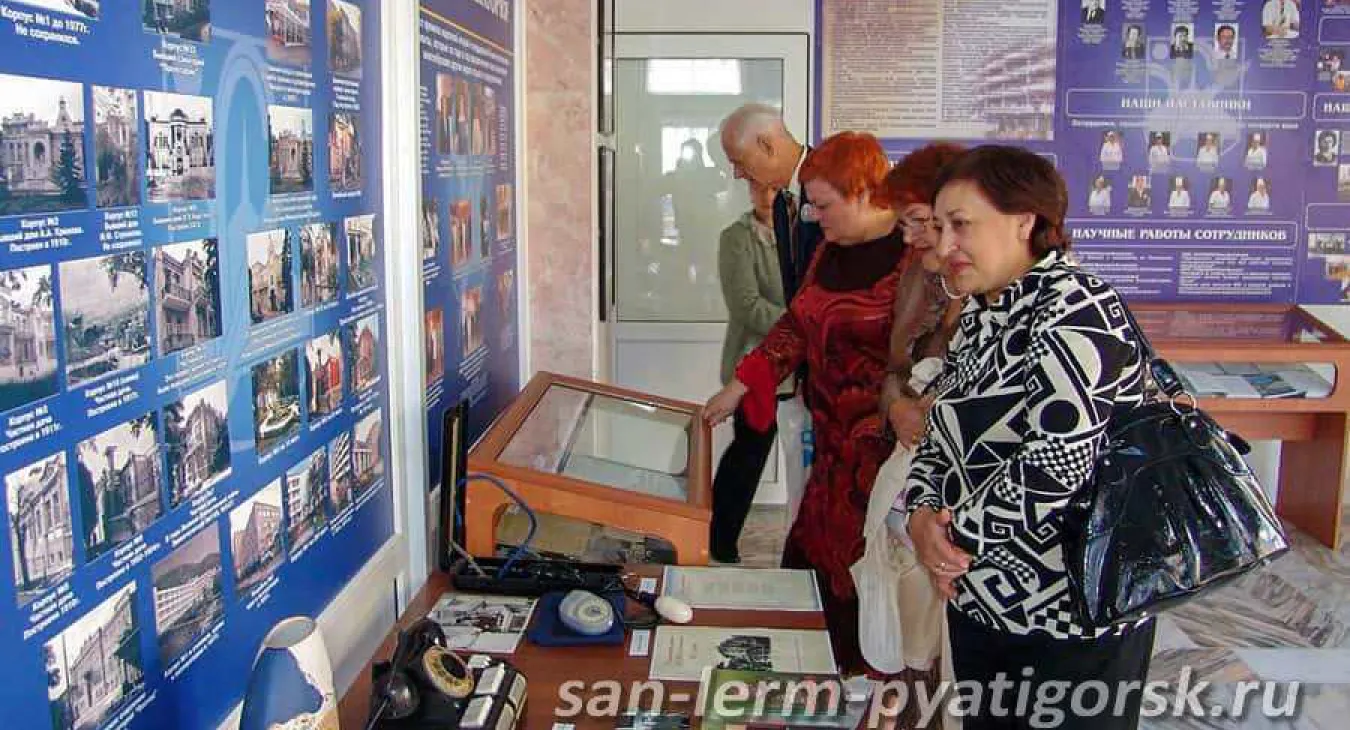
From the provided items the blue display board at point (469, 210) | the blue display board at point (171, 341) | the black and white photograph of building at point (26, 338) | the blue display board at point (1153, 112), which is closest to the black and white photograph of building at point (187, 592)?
the blue display board at point (171, 341)

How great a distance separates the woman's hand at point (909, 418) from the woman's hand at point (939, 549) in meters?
0.33

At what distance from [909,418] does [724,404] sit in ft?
1.97

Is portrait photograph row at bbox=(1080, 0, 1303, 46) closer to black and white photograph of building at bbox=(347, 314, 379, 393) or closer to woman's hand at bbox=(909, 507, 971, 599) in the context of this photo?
woman's hand at bbox=(909, 507, 971, 599)

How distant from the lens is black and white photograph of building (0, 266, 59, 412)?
89 cm

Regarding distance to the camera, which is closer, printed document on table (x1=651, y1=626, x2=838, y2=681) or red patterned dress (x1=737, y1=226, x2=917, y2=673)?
printed document on table (x1=651, y1=626, x2=838, y2=681)

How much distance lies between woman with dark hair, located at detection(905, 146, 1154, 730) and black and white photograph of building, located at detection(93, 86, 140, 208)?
43.3 inches

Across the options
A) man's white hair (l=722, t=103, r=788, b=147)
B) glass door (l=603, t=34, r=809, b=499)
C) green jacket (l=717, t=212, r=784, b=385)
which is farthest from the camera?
glass door (l=603, t=34, r=809, b=499)

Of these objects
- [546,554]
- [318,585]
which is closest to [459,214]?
[546,554]

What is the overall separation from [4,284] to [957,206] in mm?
1235

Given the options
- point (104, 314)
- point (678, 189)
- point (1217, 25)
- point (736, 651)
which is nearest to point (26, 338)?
point (104, 314)

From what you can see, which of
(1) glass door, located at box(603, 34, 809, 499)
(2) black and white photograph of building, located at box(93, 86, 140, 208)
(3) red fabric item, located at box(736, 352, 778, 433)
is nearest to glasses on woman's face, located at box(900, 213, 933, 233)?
(3) red fabric item, located at box(736, 352, 778, 433)

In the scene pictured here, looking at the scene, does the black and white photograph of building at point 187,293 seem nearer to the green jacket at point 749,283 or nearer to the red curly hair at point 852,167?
the red curly hair at point 852,167

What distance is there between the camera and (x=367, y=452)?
5.88 ft

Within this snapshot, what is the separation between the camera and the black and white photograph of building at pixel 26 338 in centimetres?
89
